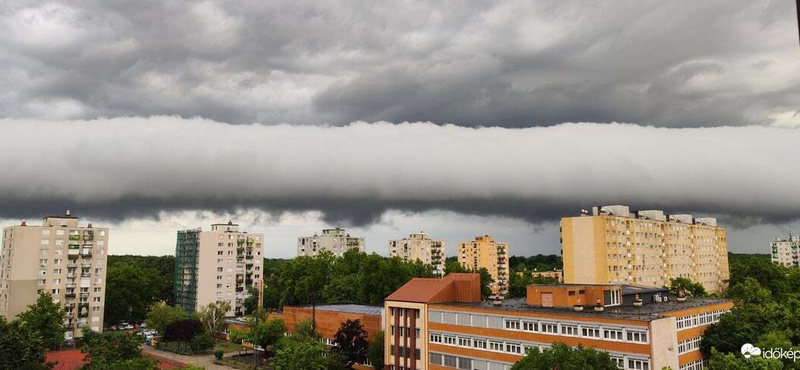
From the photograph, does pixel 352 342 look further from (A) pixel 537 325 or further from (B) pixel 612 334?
(B) pixel 612 334

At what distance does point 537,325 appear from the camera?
176 feet

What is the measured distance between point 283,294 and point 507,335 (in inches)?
2841

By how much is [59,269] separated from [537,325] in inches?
3427

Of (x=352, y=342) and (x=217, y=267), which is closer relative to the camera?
(x=352, y=342)

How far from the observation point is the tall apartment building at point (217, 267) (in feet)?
424

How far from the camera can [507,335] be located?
56.0m

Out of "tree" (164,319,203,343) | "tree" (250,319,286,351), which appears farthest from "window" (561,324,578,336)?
"tree" (164,319,203,343)

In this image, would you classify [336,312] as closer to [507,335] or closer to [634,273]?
[507,335]

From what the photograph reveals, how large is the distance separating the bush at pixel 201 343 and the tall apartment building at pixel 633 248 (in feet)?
207

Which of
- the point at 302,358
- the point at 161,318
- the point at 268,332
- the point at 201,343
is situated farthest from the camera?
the point at 161,318

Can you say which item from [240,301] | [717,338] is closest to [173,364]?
[240,301]

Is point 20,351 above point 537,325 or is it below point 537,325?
below

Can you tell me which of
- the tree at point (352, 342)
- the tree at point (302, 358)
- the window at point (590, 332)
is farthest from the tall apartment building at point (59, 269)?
the window at point (590, 332)

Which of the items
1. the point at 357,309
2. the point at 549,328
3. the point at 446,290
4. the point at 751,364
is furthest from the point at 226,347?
the point at 751,364
